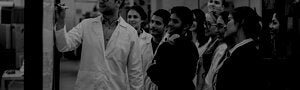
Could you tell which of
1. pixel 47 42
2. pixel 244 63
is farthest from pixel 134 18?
pixel 47 42

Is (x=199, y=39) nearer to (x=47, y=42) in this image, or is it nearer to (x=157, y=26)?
(x=157, y=26)

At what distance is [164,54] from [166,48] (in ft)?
0.15

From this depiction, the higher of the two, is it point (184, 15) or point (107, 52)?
point (184, 15)

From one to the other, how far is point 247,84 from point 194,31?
1.50m

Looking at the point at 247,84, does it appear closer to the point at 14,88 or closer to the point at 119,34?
the point at 119,34

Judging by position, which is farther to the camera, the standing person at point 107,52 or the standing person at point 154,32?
the standing person at point 154,32

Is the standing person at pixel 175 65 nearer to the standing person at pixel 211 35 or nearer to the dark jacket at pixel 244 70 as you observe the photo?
the dark jacket at pixel 244 70

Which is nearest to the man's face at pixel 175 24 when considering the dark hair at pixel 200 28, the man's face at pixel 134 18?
the dark hair at pixel 200 28

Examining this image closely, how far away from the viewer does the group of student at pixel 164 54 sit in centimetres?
252

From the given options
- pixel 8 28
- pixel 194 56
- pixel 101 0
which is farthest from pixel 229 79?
pixel 8 28

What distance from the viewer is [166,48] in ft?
9.27

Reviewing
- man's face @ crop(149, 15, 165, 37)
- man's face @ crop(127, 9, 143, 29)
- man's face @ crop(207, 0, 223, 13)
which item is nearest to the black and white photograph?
man's face @ crop(149, 15, 165, 37)

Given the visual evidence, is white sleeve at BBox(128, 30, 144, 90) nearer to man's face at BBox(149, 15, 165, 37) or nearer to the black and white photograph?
the black and white photograph

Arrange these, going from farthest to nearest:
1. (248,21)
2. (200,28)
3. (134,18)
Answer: (134,18) → (200,28) → (248,21)
